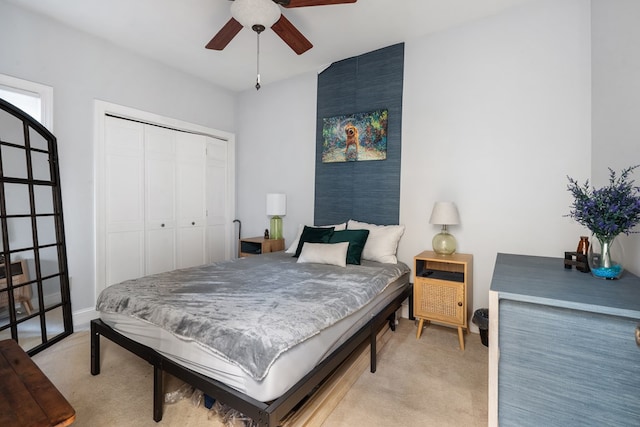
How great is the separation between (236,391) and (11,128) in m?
2.82

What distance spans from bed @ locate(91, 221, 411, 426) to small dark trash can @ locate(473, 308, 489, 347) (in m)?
0.66

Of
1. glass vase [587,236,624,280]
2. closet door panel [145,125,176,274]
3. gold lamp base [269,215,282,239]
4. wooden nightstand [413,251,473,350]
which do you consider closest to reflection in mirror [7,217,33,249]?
closet door panel [145,125,176,274]

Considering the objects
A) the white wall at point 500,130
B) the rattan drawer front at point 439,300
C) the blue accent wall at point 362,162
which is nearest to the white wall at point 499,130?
the white wall at point 500,130

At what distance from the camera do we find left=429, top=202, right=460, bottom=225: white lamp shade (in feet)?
8.72

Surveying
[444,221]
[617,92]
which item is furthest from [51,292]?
[617,92]

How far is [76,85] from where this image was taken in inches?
115

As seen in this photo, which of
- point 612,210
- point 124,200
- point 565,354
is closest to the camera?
point 565,354

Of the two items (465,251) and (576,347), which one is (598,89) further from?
(576,347)

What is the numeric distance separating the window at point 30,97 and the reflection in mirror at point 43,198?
566 millimetres

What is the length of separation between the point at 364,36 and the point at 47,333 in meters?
4.00

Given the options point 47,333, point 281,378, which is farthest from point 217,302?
point 47,333

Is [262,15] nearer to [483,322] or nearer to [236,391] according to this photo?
[236,391]

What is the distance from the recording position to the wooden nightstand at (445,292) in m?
2.47

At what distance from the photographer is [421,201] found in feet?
10.1
